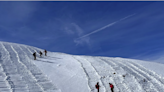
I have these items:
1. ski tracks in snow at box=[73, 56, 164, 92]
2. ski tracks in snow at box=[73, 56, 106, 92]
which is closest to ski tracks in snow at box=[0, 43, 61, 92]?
ski tracks in snow at box=[73, 56, 106, 92]

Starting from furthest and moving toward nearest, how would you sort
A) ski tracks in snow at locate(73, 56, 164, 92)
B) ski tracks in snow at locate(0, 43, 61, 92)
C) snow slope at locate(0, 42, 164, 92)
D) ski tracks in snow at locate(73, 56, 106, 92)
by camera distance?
ski tracks in snow at locate(73, 56, 164, 92), ski tracks in snow at locate(73, 56, 106, 92), snow slope at locate(0, 42, 164, 92), ski tracks in snow at locate(0, 43, 61, 92)

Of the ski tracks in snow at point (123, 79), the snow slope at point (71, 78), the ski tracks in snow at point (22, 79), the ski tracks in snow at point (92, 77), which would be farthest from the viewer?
the ski tracks in snow at point (123, 79)

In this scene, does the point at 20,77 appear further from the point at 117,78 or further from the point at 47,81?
the point at 117,78

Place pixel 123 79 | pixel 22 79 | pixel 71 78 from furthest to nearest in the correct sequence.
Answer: pixel 123 79, pixel 71 78, pixel 22 79

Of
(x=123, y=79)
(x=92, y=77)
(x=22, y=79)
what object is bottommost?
(x=123, y=79)

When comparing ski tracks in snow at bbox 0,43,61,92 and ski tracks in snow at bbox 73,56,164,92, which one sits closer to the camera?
ski tracks in snow at bbox 0,43,61,92

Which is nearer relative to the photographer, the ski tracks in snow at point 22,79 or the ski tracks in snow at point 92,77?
the ski tracks in snow at point 22,79

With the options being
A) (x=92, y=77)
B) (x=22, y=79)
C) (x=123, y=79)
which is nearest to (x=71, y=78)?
(x=92, y=77)

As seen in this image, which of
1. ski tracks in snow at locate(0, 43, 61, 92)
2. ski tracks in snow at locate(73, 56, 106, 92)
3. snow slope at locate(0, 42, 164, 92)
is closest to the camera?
ski tracks in snow at locate(0, 43, 61, 92)

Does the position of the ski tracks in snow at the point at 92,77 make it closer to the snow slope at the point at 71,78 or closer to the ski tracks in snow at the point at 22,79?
the snow slope at the point at 71,78

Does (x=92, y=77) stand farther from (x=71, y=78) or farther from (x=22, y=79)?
(x=22, y=79)

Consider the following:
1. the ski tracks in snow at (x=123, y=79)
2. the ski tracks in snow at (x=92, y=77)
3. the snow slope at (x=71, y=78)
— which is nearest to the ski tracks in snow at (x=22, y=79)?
the snow slope at (x=71, y=78)

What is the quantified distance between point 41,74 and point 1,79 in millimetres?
4306

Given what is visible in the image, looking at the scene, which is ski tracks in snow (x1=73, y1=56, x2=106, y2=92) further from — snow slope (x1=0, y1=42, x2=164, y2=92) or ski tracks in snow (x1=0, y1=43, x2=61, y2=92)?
ski tracks in snow (x1=0, y1=43, x2=61, y2=92)
